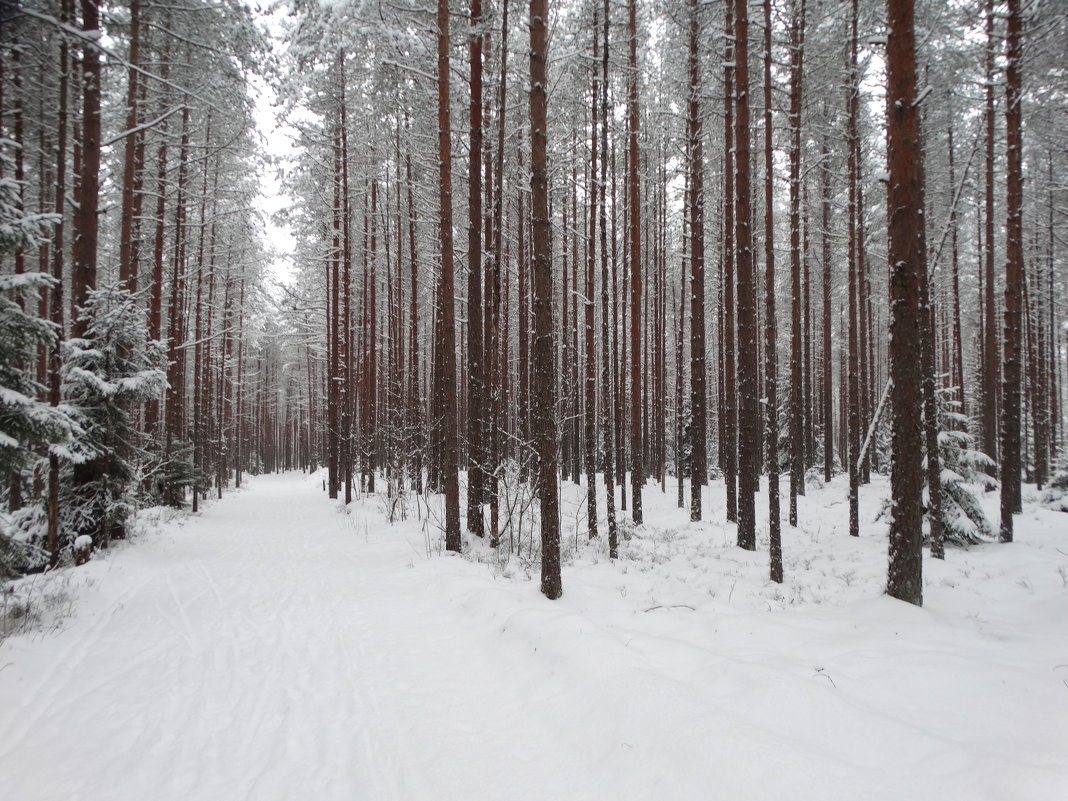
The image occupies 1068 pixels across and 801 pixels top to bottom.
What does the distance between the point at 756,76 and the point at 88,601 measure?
1577 cm

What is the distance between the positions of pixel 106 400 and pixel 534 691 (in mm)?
8948

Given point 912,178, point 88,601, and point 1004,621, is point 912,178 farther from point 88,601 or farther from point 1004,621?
point 88,601

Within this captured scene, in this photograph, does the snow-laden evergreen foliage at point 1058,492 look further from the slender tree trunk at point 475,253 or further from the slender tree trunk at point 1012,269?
the slender tree trunk at point 475,253

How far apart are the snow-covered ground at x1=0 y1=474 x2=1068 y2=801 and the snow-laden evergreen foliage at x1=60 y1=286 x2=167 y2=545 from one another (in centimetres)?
184

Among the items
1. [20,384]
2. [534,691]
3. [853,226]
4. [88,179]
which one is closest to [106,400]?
[88,179]

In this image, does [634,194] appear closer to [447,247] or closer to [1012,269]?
A: [447,247]

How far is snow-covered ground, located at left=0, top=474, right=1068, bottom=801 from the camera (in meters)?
2.77

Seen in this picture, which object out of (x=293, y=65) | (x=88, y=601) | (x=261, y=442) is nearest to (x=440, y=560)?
(x=88, y=601)

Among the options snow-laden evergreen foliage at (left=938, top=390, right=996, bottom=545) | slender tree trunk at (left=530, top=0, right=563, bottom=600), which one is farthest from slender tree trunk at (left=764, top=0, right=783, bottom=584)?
snow-laden evergreen foliage at (left=938, top=390, right=996, bottom=545)

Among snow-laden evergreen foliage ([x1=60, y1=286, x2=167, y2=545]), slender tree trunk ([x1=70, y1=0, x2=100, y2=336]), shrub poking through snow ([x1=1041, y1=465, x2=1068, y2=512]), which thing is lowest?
shrub poking through snow ([x1=1041, y1=465, x2=1068, y2=512])

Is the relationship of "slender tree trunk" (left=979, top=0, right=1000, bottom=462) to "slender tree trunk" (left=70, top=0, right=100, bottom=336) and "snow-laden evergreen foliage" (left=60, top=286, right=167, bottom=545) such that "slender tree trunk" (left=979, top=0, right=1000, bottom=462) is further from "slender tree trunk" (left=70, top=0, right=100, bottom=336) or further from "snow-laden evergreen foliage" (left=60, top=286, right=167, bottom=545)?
"snow-laden evergreen foliage" (left=60, top=286, right=167, bottom=545)

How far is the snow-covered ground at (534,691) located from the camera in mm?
2771

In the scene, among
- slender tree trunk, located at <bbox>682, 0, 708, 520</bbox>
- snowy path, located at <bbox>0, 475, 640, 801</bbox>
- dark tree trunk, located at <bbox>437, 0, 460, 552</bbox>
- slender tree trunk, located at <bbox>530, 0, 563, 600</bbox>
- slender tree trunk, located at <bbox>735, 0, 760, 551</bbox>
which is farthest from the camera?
slender tree trunk, located at <bbox>682, 0, 708, 520</bbox>

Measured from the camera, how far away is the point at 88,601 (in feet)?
19.7
